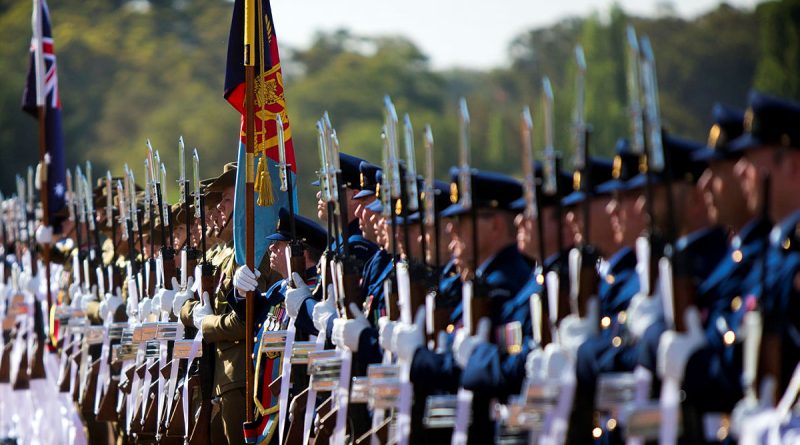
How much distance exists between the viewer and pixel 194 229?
33.2 ft

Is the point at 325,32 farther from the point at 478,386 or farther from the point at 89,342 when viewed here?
the point at 478,386

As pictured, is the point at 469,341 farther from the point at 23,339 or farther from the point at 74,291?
the point at 23,339

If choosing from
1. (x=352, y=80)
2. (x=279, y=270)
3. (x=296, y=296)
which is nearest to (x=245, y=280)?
(x=279, y=270)

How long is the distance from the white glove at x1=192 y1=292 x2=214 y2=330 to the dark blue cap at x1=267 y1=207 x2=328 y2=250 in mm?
741

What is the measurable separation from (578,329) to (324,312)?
2380 millimetres

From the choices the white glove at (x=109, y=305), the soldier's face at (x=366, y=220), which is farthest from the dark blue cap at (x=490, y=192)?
the white glove at (x=109, y=305)

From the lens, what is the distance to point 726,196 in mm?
4777

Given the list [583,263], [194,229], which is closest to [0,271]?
[194,229]

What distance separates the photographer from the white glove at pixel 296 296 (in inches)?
301

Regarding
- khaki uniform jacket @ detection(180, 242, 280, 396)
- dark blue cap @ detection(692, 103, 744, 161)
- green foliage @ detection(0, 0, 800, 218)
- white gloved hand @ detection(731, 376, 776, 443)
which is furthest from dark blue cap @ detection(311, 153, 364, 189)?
Answer: green foliage @ detection(0, 0, 800, 218)

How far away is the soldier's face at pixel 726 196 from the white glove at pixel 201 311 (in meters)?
4.53

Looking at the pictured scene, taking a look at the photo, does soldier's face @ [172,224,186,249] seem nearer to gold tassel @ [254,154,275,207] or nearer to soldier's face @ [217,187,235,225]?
soldier's face @ [217,187,235,225]

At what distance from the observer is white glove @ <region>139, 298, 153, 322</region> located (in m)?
9.82

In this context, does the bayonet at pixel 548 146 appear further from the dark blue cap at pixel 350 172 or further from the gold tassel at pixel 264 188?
the gold tassel at pixel 264 188
